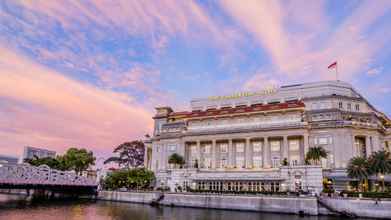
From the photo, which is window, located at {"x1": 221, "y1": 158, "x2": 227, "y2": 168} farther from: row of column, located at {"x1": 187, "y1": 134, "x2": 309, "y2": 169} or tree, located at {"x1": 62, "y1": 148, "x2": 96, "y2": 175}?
tree, located at {"x1": 62, "y1": 148, "x2": 96, "y2": 175}

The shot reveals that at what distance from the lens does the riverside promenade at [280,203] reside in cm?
5741

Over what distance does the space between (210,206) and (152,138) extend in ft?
160

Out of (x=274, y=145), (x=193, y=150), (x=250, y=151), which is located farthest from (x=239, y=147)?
(x=193, y=150)

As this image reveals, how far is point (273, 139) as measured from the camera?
3644 inches

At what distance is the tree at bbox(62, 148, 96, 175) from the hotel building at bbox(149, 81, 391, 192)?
2663 centimetres

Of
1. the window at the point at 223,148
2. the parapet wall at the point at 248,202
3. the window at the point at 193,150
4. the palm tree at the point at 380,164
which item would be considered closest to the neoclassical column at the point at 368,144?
the palm tree at the point at 380,164

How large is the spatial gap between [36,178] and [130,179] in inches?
947

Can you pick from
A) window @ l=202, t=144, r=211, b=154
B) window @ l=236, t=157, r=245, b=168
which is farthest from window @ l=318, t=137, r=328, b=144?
window @ l=202, t=144, r=211, b=154

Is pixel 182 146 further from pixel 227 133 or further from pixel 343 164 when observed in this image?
pixel 343 164

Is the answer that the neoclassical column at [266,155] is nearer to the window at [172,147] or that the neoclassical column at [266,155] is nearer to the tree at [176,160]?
the tree at [176,160]

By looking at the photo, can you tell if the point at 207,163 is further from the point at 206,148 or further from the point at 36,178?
the point at 36,178

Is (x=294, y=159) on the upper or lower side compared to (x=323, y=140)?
lower

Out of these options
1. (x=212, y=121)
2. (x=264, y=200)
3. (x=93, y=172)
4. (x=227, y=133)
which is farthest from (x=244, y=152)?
(x=93, y=172)

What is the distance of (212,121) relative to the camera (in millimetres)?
101812
